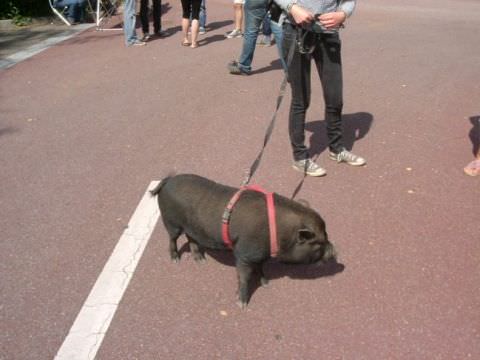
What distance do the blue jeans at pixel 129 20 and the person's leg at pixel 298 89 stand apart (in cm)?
632

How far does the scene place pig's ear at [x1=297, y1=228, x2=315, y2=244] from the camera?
2710mm

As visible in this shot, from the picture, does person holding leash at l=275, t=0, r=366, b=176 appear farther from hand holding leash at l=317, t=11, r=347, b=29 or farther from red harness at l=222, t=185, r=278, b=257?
red harness at l=222, t=185, r=278, b=257

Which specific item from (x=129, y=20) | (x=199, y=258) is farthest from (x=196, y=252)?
(x=129, y=20)

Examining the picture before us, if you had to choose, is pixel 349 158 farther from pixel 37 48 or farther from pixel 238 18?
pixel 37 48

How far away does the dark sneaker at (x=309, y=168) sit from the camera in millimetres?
4457

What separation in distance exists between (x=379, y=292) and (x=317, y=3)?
238 cm

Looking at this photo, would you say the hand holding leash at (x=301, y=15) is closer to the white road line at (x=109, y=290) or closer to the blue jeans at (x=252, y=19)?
the white road line at (x=109, y=290)

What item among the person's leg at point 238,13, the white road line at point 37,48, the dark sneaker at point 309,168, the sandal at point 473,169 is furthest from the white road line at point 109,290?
the person's leg at point 238,13

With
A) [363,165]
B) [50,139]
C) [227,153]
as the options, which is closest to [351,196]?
[363,165]

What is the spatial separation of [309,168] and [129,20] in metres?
6.70

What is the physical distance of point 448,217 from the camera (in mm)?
3863

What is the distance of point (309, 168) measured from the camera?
4480 millimetres

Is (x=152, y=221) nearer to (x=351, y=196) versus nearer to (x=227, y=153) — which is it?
(x=227, y=153)

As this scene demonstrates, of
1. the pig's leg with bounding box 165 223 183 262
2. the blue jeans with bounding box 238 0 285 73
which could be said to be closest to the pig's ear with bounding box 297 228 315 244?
the pig's leg with bounding box 165 223 183 262
